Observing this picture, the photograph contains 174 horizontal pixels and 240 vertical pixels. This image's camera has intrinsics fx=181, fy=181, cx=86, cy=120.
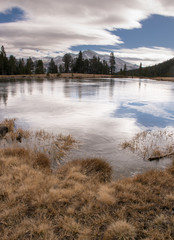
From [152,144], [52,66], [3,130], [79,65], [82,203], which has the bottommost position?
[82,203]

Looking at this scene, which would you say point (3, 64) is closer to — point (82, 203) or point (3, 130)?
point (3, 130)

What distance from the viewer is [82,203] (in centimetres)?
518

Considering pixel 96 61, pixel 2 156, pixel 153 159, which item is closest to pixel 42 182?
pixel 2 156

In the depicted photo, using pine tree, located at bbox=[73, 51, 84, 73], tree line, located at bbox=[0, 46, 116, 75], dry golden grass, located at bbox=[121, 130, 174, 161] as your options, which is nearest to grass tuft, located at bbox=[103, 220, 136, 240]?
dry golden grass, located at bbox=[121, 130, 174, 161]

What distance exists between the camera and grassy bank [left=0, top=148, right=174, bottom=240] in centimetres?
414

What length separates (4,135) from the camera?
1142cm

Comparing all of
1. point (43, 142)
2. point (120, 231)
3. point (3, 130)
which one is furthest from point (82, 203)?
point (3, 130)

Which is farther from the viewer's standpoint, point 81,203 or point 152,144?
point 152,144

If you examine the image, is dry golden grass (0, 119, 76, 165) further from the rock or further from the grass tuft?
the grass tuft

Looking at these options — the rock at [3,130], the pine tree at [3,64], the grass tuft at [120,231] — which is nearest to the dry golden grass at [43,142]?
the rock at [3,130]

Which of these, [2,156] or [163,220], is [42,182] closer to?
[2,156]

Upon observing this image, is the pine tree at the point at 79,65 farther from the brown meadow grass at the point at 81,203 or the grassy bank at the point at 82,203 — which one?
the grassy bank at the point at 82,203

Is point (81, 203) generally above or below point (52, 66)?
below

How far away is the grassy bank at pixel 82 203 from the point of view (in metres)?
4.14
